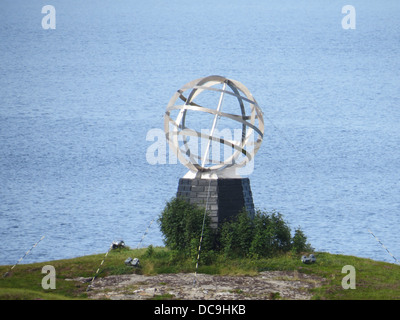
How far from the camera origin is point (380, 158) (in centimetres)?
6047

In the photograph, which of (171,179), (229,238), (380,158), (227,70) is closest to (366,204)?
(380,158)

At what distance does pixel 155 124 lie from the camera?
215 ft

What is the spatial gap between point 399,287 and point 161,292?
30.6 feet

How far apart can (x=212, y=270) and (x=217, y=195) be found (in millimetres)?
3558

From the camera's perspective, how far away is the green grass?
85.5ft

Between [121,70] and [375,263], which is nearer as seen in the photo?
[375,263]

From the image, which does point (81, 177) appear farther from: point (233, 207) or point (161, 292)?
point (161, 292)

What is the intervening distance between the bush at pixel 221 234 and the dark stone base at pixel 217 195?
292 mm
